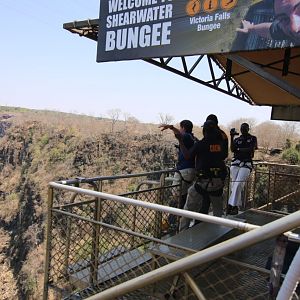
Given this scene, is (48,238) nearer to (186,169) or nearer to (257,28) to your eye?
(186,169)

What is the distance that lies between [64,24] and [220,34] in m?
2.87

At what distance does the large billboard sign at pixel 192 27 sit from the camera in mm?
3895

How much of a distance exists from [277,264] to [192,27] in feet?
11.0

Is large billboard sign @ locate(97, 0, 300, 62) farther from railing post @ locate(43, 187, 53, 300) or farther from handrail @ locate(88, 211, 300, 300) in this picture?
handrail @ locate(88, 211, 300, 300)

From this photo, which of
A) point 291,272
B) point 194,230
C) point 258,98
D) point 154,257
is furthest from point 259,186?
point 291,272

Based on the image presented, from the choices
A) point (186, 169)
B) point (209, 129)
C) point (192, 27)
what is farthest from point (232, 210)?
point (192, 27)

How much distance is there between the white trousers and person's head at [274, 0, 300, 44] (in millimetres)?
2841

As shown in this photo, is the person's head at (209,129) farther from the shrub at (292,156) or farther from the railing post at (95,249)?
the shrub at (292,156)

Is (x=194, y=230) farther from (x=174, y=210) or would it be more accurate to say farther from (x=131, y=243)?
(x=174, y=210)

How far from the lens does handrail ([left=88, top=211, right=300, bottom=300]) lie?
4.57ft

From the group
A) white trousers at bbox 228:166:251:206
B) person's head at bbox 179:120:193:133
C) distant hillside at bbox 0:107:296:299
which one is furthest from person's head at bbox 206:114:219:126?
distant hillside at bbox 0:107:296:299

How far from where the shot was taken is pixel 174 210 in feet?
7.98

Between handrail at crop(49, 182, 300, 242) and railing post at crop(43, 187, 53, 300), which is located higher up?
handrail at crop(49, 182, 300, 242)

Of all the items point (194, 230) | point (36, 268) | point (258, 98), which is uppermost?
point (258, 98)
